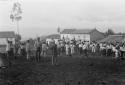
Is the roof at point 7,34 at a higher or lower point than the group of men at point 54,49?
higher

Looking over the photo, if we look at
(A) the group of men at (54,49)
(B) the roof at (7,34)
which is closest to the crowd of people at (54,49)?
(A) the group of men at (54,49)

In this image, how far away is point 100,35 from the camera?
276 feet

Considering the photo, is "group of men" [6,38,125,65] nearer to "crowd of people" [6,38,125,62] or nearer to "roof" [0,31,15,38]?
"crowd of people" [6,38,125,62]

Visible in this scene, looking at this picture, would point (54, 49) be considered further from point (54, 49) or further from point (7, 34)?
point (7, 34)

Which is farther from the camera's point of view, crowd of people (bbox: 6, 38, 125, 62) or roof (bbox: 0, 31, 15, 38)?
roof (bbox: 0, 31, 15, 38)

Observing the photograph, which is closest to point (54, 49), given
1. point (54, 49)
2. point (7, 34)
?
point (54, 49)

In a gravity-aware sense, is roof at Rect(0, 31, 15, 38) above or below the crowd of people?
above

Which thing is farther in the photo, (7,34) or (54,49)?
(7,34)

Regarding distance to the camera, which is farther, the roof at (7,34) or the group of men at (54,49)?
the roof at (7,34)

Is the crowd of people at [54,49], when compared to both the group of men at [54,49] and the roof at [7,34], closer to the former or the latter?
the group of men at [54,49]

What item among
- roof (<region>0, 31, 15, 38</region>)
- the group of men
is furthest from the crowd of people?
roof (<region>0, 31, 15, 38</region>)

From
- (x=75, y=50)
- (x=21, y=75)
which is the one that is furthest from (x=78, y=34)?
(x=21, y=75)

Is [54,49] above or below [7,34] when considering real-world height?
below

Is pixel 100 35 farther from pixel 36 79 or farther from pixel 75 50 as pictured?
pixel 36 79
